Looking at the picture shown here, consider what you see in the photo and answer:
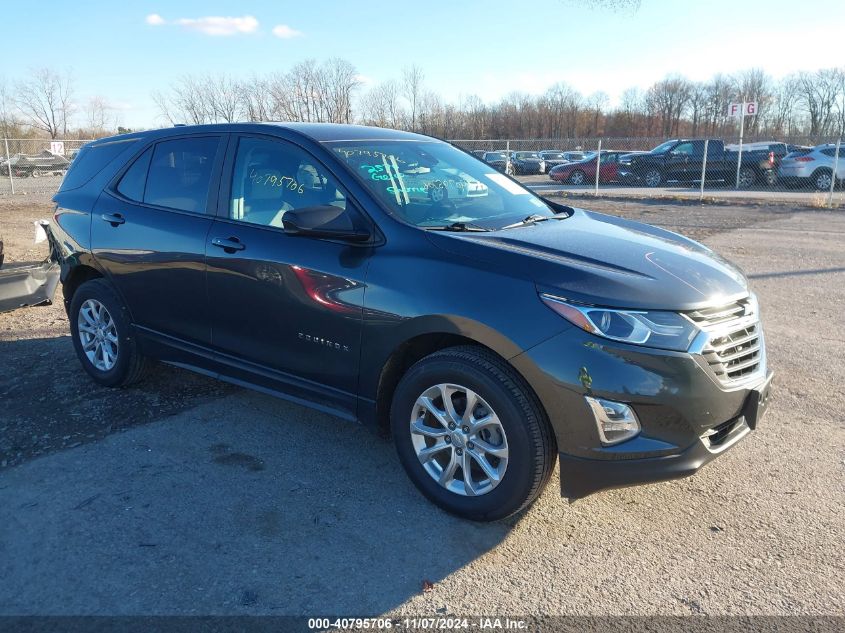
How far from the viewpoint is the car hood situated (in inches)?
112

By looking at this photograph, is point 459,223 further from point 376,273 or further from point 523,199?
point 523,199

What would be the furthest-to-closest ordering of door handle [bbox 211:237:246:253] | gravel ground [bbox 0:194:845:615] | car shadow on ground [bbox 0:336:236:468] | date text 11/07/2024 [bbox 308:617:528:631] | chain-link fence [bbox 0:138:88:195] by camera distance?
chain-link fence [bbox 0:138:88:195] → car shadow on ground [bbox 0:336:236:468] → door handle [bbox 211:237:246:253] → gravel ground [bbox 0:194:845:615] → date text 11/07/2024 [bbox 308:617:528:631]

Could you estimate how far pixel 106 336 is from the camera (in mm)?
4824

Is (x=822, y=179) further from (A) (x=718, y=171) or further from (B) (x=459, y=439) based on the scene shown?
(B) (x=459, y=439)

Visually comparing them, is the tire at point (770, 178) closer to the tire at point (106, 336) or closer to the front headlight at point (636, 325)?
the front headlight at point (636, 325)

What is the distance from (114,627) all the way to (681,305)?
8.49ft

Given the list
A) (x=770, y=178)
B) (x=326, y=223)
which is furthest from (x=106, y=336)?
(x=770, y=178)

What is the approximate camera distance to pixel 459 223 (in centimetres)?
359

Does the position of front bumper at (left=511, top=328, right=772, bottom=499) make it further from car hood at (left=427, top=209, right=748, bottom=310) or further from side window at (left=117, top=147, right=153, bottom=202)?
side window at (left=117, top=147, right=153, bottom=202)

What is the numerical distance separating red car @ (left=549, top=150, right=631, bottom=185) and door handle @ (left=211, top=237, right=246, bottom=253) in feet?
77.8

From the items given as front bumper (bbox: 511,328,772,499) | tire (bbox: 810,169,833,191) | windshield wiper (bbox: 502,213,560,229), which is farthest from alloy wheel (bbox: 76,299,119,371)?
tire (bbox: 810,169,833,191)

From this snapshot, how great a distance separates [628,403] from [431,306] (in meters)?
0.97

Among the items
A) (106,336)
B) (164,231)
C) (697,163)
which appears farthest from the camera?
(697,163)

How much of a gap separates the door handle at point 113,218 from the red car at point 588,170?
2335cm
